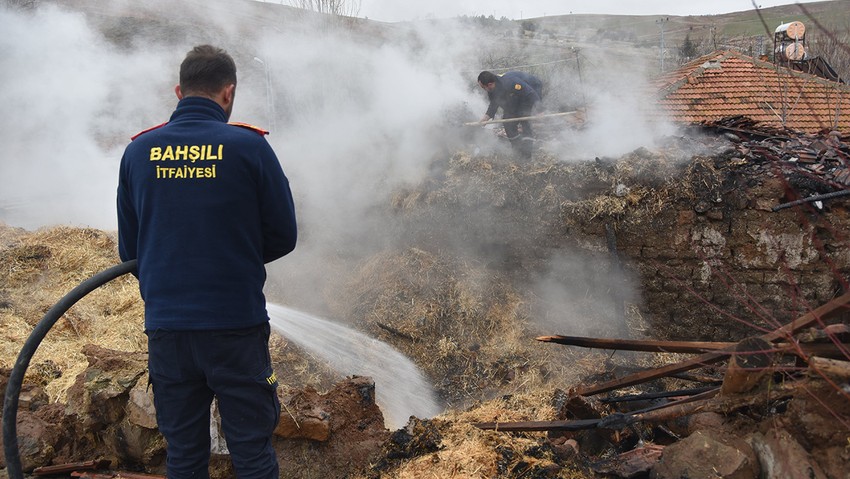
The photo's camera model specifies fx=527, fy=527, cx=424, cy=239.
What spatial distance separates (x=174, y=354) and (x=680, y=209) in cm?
539

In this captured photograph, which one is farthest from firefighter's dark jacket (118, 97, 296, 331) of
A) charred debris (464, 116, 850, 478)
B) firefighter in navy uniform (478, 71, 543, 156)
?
firefighter in navy uniform (478, 71, 543, 156)

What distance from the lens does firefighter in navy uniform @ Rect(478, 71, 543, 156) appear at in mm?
8109

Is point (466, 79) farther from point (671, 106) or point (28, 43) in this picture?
point (28, 43)

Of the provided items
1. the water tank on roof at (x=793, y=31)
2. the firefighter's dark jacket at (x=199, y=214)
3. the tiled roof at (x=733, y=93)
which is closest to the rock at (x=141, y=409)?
the firefighter's dark jacket at (x=199, y=214)

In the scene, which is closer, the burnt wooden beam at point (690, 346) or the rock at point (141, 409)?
the burnt wooden beam at point (690, 346)

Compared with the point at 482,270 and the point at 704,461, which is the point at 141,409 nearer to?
the point at 704,461

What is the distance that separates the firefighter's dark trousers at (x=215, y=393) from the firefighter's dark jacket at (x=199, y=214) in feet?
0.28

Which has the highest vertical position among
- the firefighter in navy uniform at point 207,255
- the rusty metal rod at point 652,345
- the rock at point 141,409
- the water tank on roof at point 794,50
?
the water tank on roof at point 794,50

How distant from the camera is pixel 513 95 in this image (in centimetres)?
821

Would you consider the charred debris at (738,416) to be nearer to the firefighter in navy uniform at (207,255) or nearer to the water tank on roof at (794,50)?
the firefighter in navy uniform at (207,255)

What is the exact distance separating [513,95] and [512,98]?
5cm

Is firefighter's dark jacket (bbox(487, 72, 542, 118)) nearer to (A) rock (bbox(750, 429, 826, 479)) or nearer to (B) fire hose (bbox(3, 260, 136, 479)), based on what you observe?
(A) rock (bbox(750, 429, 826, 479))

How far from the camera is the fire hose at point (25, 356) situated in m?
2.46

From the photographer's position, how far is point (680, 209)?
231 inches
